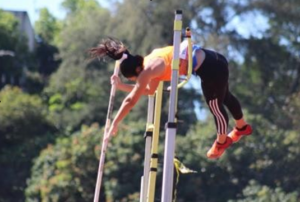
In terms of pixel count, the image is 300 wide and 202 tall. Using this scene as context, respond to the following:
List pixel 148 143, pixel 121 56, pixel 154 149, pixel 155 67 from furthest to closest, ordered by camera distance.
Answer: pixel 148 143 → pixel 154 149 → pixel 121 56 → pixel 155 67

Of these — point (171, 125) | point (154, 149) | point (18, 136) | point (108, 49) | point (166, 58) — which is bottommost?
point (171, 125)

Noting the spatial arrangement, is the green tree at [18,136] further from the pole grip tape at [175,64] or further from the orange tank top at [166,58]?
the pole grip tape at [175,64]

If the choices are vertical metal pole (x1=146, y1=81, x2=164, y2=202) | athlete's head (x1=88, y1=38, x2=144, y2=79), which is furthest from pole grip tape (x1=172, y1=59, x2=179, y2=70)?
vertical metal pole (x1=146, y1=81, x2=164, y2=202)

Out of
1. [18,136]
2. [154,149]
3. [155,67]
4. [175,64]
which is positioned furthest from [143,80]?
[18,136]

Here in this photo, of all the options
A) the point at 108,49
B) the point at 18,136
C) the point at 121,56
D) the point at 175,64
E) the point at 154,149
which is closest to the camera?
the point at 175,64

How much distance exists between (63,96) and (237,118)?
102 feet

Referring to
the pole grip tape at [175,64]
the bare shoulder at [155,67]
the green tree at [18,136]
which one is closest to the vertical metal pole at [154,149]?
the bare shoulder at [155,67]

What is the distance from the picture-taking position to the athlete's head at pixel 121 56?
26.5 feet

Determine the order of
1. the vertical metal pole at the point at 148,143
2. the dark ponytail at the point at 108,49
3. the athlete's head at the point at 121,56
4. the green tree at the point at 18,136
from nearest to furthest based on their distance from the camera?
the athlete's head at the point at 121,56
the dark ponytail at the point at 108,49
the vertical metal pole at the point at 148,143
the green tree at the point at 18,136

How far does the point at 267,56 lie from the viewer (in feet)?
119

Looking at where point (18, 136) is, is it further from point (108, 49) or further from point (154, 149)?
point (108, 49)

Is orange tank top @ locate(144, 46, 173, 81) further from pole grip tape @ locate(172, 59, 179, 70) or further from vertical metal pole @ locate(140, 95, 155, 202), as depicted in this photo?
vertical metal pole @ locate(140, 95, 155, 202)

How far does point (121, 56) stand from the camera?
8156 mm

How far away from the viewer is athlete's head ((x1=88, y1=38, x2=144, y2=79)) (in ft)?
26.5
